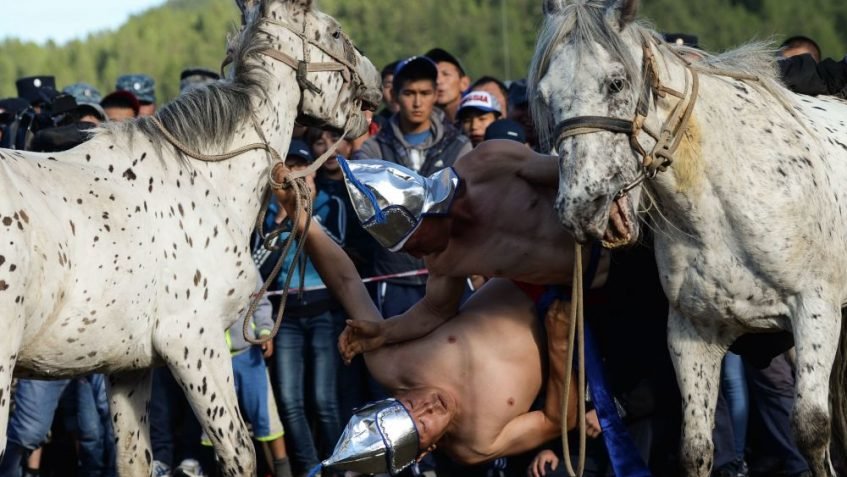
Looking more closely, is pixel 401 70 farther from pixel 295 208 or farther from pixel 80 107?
pixel 295 208

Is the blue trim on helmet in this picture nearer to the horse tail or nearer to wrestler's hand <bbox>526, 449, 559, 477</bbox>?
wrestler's hand <bbox>526, 449, 559, 477</bbox>

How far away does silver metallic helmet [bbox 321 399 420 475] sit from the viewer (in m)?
4.51

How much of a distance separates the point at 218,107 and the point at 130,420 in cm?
134

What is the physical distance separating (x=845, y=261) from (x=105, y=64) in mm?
15662

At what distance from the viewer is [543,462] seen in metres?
5.16

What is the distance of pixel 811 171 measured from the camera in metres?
4.74

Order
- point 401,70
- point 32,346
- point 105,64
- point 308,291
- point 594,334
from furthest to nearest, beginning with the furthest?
1. point 105,64
2. point 401,70
3. point 308,291
4. point 594,334
5. point 32,346

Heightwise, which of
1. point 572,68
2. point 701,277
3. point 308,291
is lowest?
point 308,291

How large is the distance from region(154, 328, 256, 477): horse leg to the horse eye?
1804 mm

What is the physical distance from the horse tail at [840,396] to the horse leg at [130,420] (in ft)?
10.1

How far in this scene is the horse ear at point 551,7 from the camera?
14.9 ft

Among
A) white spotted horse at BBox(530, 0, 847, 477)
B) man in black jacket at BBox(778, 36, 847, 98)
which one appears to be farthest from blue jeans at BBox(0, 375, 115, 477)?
man in black jacket at BBox(778, 36, 847, 98)

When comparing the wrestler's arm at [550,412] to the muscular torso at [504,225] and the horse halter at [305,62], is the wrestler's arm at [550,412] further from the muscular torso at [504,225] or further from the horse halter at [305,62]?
the horse halter at [305,62]

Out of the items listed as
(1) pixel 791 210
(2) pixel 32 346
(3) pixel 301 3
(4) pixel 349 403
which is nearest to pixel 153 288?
(2) pixel 32 346
